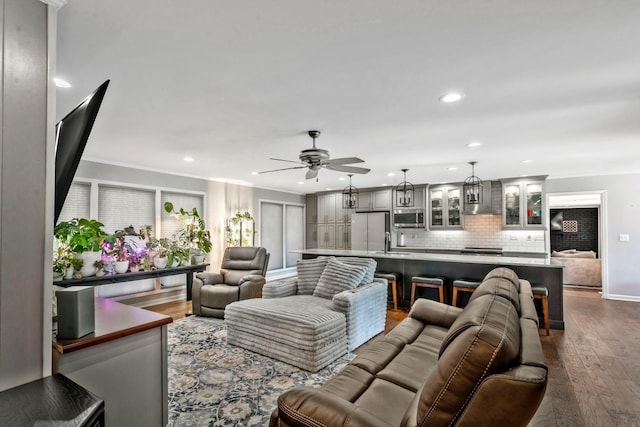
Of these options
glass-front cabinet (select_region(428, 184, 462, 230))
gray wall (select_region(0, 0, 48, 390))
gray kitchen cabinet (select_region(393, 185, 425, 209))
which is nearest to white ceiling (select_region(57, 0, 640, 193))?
gray wall (select_region(0, 0, 48, 390))

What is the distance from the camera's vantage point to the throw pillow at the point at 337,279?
3.58 m

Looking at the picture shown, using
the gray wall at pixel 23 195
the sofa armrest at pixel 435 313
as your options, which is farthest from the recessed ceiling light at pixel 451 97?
the gray wall at pixel 23 195

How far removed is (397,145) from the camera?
12.9 ft

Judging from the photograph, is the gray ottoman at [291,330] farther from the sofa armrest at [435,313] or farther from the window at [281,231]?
the window at [281,231]

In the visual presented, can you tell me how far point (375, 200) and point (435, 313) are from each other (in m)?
5.37

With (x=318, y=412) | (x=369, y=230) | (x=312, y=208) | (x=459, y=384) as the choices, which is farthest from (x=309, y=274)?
(x=312, y=208)

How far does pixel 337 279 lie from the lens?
3633 millimetres

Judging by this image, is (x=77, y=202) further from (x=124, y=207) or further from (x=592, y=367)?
(x=592, y=367)

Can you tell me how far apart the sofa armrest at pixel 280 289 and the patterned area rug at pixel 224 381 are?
68cm

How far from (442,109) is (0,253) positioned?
2913mm

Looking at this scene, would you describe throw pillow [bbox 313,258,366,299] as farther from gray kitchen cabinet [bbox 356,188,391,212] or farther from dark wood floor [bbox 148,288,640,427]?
gray kitchen cabinet [bbox 356,188,391,212]

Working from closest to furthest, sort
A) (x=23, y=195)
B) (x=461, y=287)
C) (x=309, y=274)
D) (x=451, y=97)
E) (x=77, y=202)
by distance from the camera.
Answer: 1. (x=23, y=195)
2. (x=451, y=97)
3. (x=309, y=274)
4. (x=461, y=287)
5. (x=77, y=202)

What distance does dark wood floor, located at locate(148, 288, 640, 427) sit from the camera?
221cm

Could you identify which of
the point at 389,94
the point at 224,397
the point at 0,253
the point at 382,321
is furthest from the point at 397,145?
the point at 0,253
